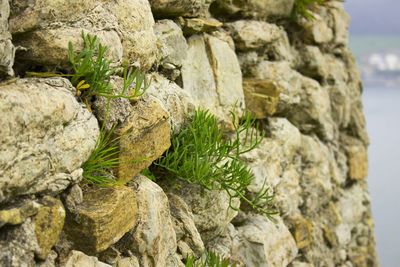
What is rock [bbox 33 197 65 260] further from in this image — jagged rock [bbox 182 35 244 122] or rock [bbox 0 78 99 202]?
jagged rock [bbox 182 35 244 122]

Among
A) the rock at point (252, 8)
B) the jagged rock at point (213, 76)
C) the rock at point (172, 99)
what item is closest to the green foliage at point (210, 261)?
the rock at point (172, 99)

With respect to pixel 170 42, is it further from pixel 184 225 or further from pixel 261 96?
pixel 261 96

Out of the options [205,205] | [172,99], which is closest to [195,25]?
[172,99]

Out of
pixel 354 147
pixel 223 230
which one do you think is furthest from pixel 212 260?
pixel 354 147

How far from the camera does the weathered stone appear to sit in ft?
17.4

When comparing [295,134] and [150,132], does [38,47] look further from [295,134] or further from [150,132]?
[295,134]

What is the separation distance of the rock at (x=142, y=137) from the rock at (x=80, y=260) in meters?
0.48

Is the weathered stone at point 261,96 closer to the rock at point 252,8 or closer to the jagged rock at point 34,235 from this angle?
the rock at point 252,8

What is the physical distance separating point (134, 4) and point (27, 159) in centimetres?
131

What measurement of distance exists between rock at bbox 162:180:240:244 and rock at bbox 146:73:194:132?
1.21 feet

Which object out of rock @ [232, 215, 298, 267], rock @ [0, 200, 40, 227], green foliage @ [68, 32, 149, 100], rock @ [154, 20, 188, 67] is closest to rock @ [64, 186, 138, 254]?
rock @ [0, 200, 40, 227]

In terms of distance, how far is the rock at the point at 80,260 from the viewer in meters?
2.64

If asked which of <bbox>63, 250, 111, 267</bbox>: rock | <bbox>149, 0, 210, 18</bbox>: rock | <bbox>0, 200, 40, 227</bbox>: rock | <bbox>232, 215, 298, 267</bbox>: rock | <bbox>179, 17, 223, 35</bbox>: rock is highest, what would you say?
<bbox>149, 0, 210, 18</bbox>: rock

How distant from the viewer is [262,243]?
4660mm
